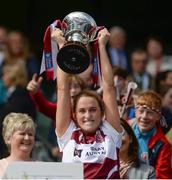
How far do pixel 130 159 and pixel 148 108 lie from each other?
566 millimetres

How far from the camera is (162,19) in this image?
609 inches

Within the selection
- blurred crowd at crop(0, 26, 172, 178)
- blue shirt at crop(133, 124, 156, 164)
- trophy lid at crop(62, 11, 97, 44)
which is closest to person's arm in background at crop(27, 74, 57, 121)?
blurred crowd at crop(0, 26, 172, 178)

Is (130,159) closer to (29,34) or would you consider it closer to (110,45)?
(110,45)

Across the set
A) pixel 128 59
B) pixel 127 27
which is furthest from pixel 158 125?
pixel 127 27

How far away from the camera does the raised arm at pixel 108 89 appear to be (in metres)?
7.95

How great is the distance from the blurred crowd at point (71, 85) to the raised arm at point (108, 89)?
64cm

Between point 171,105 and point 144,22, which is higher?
point 144,22

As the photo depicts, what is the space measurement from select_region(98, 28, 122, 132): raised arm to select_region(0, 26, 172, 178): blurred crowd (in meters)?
0.64

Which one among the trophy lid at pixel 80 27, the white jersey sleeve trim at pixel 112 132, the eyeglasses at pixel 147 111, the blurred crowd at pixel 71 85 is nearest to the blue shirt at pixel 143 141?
the blurred crowd at pixel 71 85

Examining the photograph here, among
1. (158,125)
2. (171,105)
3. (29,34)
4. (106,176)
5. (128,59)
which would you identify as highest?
(29,34)

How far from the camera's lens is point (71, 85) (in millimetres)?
9852

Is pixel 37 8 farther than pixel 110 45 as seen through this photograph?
Yes

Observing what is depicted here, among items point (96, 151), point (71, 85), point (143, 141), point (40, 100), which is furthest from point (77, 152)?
point (71, 85)

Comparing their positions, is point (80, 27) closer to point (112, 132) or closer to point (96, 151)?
point (112, 132)
